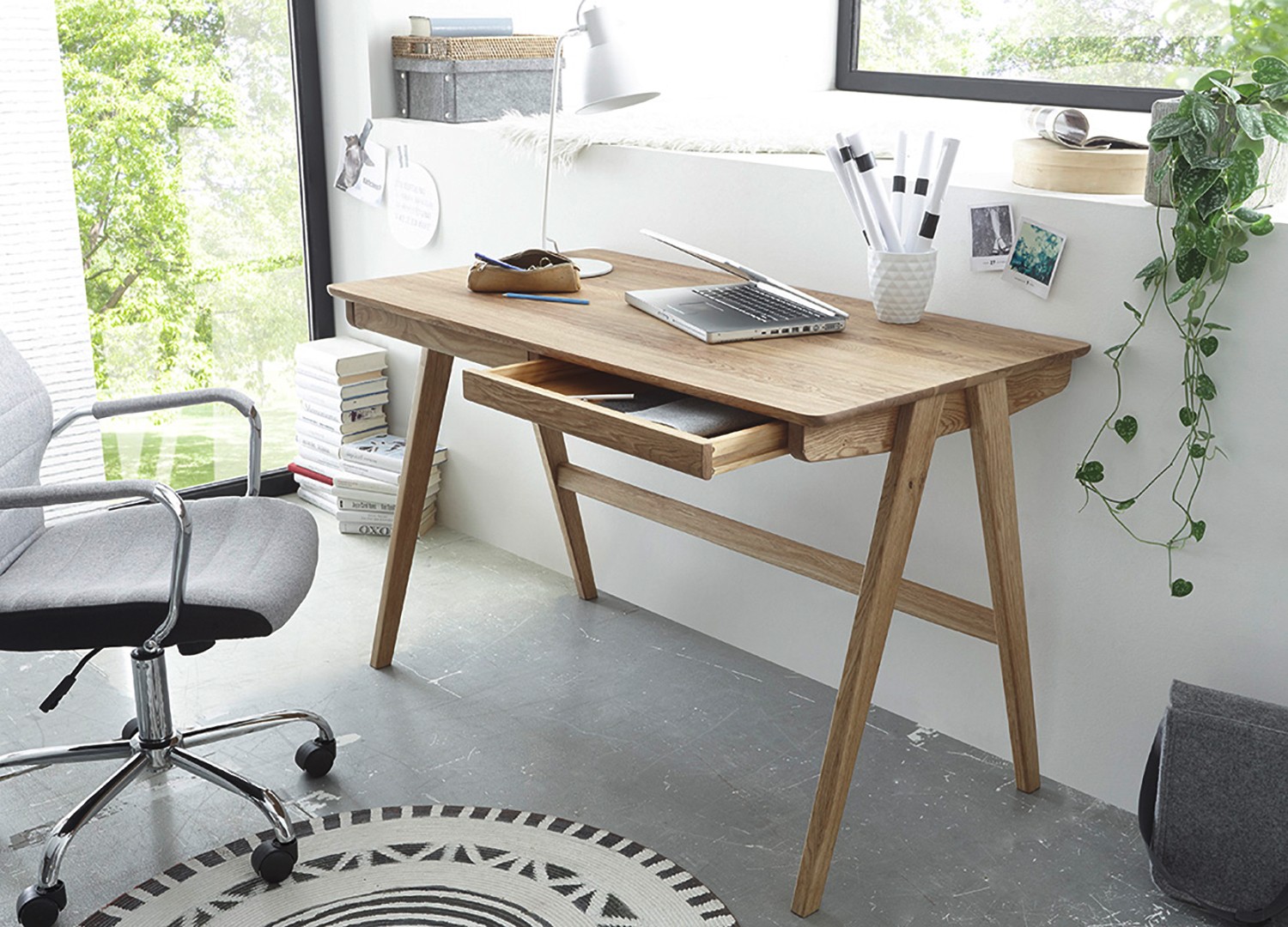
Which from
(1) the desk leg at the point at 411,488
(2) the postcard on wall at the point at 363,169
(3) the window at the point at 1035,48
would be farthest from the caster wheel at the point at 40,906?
(3) the window at the point at 1035,48

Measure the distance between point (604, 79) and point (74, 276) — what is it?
4.70 feet

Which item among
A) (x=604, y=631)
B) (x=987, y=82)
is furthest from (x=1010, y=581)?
(x=987, y=82)

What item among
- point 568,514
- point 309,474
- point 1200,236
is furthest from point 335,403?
point 1200,236

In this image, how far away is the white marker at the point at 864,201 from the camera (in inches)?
81.7

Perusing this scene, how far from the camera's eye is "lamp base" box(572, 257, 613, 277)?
100 inches

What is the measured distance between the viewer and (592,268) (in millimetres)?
2578

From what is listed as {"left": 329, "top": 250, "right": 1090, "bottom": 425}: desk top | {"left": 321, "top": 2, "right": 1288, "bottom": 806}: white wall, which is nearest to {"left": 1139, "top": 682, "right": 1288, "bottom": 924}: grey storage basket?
{"left": 321, "top": 2, "right": 1288, "bottom": 806}: white wall

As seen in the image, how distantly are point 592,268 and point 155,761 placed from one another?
118 centimetres

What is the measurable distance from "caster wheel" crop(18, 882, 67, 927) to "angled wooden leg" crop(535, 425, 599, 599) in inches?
48.3

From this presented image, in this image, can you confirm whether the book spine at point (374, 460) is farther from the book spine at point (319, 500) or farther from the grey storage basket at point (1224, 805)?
the grey storage basket at point (1224, 805)

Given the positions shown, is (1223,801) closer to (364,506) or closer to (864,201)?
(864,201)

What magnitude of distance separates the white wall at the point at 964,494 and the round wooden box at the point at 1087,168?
0.13 feet

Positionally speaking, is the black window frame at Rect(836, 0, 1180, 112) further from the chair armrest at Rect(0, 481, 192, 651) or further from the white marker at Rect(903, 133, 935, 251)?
the chair armrest at Rect(0, 481, 192, 651)

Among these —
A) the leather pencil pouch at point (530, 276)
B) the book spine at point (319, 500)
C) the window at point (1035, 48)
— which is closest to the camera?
the leather pencil pouch at point (530, 276)
